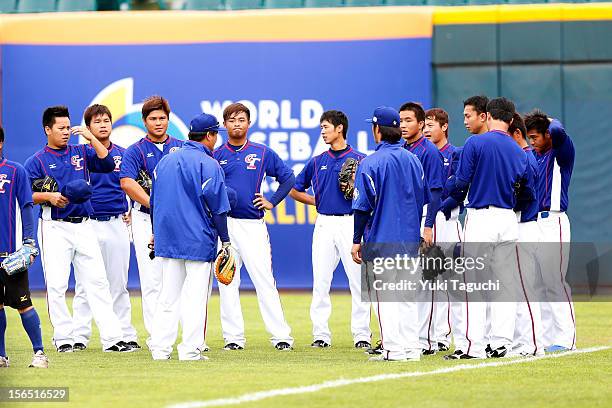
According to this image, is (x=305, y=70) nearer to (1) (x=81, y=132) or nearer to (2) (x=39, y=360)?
(1) (x=81, y=132)

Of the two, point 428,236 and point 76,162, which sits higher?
point 76,162

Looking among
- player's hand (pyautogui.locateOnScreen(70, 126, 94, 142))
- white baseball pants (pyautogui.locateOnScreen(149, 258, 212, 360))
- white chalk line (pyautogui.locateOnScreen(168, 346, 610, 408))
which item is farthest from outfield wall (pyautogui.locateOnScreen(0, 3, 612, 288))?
white baseball pants (pyautogui.locateOnScreen(149, 258, 212, 360))

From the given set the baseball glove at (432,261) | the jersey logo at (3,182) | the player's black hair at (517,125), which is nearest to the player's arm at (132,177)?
the jersey logo at (3,182)

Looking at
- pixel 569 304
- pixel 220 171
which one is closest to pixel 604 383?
pixel 569 304

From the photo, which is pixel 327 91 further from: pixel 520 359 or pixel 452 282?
pixel 520 359

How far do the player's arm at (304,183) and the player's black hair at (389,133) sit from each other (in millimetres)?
2443

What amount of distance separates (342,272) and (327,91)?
259 centimetres

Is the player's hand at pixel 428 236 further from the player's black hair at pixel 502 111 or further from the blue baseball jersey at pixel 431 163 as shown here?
the player's black hair at pixel 502 111

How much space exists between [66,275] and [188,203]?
1848mm

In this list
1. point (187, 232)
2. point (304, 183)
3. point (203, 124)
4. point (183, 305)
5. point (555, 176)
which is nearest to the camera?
point (187, 232)

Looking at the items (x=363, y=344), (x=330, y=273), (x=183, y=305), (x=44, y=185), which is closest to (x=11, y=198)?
(x=44, y=185)

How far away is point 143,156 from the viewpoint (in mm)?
10914

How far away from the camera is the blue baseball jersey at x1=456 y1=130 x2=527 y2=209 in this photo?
31.7ft

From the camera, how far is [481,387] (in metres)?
7.99
